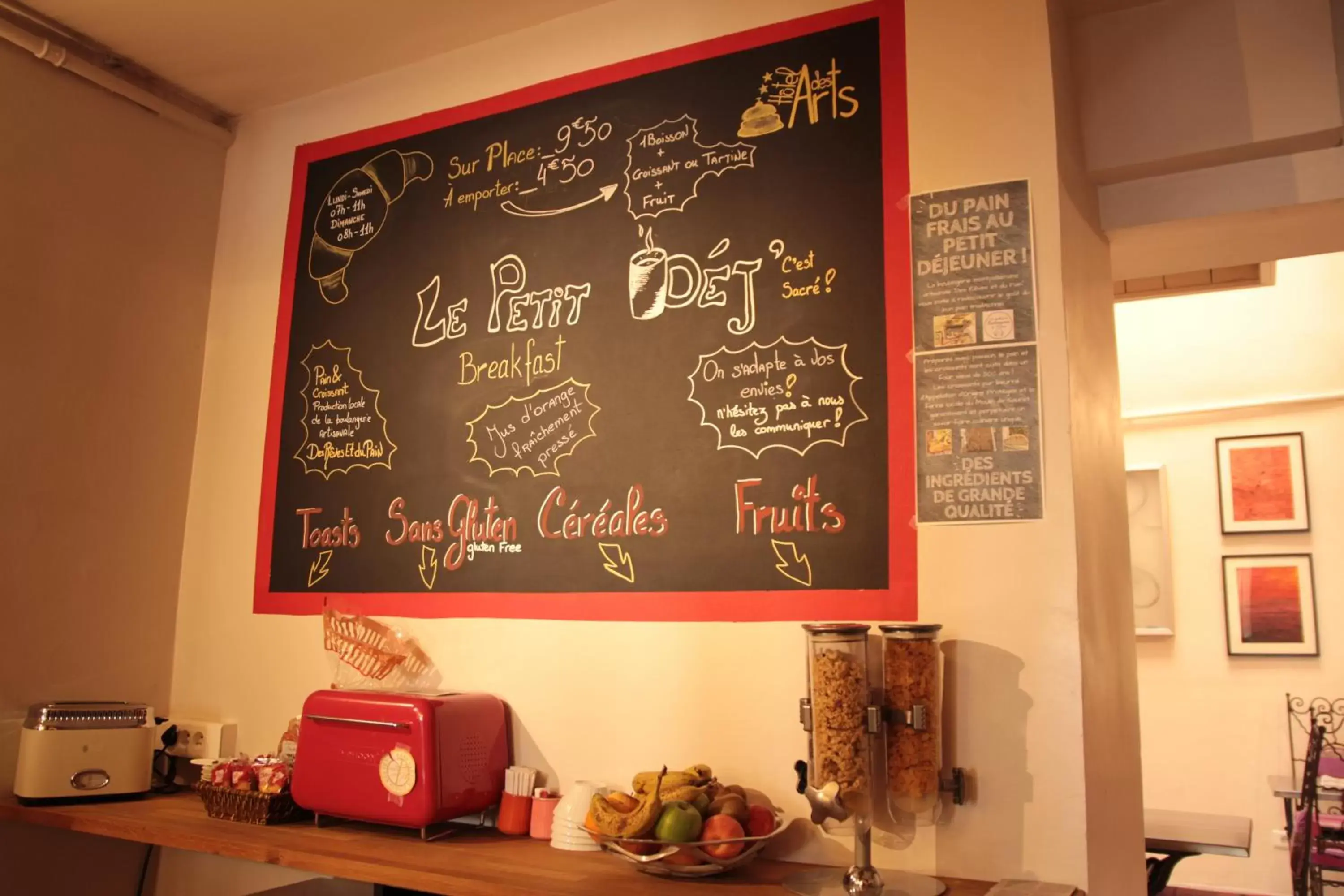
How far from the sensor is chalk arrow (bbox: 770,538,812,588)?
2.06m

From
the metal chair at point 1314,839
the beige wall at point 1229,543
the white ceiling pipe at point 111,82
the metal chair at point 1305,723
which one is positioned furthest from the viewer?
the beige wall at point 1229,543

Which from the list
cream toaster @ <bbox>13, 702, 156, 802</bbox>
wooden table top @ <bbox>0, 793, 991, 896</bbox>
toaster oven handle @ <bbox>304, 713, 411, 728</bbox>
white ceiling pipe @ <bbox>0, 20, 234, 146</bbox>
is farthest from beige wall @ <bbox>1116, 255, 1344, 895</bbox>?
white ceiling pipe @ <bbox>0, 20, 234, 146</bbox>

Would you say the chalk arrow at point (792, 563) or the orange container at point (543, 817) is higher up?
the chalk arrow at point (792, 563)

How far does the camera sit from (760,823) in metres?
1.87

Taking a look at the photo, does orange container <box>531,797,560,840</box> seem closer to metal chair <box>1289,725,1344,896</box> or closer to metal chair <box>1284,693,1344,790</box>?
metal chair <box>1289,725,1344,896</box>

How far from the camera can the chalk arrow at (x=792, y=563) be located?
6.77 ft

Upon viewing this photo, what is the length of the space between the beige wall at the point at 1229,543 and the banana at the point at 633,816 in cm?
414

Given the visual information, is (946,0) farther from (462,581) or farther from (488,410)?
(462,581)

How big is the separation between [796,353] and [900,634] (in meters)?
0.68

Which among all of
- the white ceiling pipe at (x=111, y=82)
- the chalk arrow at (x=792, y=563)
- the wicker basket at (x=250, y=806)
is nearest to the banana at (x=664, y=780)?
the chalk arrow at (x=792, y=563)

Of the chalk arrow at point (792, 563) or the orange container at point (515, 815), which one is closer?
the chalk arrow at point (792, 563)

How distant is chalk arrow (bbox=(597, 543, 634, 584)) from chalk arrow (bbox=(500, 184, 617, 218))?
90 cm

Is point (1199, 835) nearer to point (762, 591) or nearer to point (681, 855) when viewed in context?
point (762, 591)

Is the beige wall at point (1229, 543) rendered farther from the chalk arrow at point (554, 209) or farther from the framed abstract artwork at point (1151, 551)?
the chalk arrow at point (554, 209)
